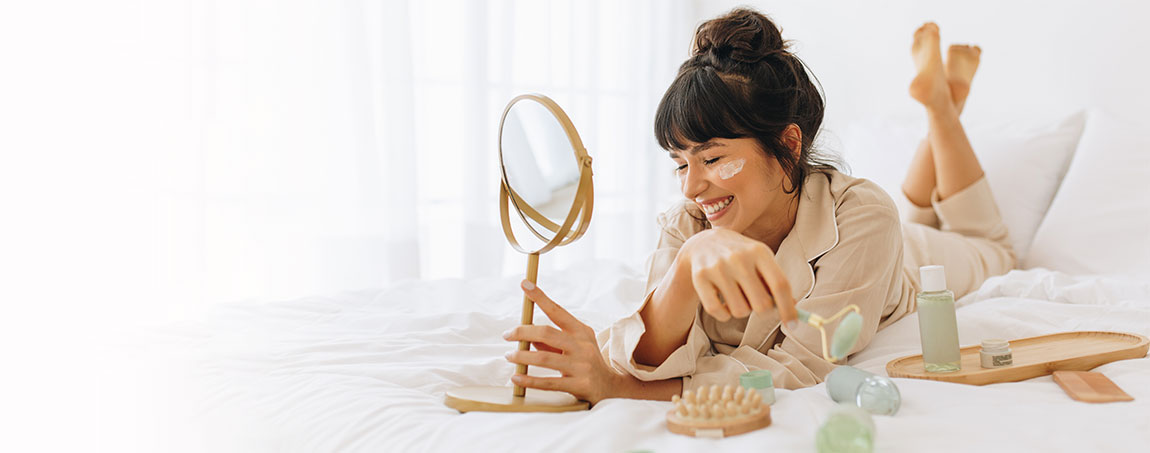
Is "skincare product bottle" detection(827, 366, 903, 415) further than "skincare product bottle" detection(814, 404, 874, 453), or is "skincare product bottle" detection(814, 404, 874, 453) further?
"skincare product bottle" detection(827, 366, 903, 415)

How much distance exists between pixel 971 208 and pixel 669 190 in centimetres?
175

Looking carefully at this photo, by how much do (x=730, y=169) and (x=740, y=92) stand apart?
114mm

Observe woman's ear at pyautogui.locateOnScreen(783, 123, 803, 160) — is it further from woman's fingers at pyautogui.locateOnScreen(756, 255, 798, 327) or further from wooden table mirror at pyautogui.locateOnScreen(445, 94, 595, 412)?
woman's fingers at pyautogui.locateOnScreen(756, 255, 798, 327)

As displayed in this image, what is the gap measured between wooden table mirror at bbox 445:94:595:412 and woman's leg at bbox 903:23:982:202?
1.39m

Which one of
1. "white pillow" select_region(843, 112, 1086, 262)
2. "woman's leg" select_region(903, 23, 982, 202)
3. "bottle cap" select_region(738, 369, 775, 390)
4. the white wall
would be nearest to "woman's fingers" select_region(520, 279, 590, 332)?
"bottle cap" select_region(738, 369, 775, 390)

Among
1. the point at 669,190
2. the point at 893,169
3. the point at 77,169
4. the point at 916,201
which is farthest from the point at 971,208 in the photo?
the point at 77,169

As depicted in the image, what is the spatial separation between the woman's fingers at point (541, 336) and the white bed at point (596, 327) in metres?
0.12

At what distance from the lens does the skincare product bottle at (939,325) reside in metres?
1.04

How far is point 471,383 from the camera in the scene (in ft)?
4.01

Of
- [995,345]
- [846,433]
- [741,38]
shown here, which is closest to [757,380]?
[846,433]

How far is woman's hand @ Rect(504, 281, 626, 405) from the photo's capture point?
1045mm

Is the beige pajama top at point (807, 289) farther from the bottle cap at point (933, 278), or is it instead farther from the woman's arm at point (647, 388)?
the bottle cap at point (933, 278)

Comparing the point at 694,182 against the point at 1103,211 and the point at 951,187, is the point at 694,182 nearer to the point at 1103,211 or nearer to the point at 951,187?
the point at 951,187

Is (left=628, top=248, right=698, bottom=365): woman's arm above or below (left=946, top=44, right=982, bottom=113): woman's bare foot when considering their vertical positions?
below
